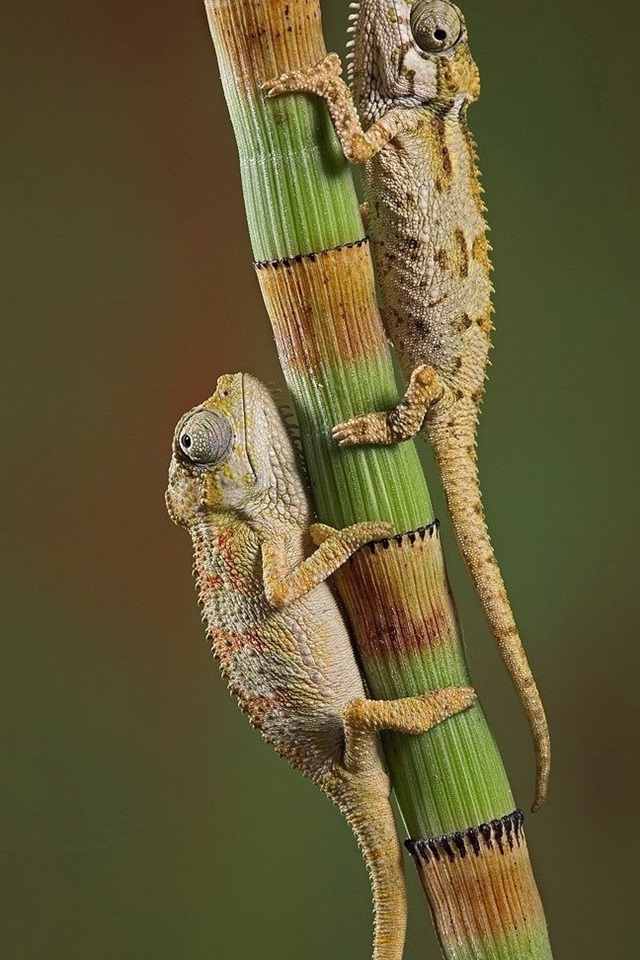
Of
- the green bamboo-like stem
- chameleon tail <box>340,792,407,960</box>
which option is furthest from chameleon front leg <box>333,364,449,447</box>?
chameleon tail <box>340,792,407,960</box>

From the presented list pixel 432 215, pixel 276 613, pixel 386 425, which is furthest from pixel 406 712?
pixel 432 215

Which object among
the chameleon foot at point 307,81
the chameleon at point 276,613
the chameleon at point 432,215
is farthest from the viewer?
the chameleon at point 432,215

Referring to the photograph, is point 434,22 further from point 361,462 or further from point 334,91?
point 361,462

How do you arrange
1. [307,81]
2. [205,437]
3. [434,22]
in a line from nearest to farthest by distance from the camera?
1. [307,81]
2. [205,437]
3. [434,22]

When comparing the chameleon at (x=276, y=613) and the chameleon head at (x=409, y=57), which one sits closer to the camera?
the chameleon at (x=276, y=613)

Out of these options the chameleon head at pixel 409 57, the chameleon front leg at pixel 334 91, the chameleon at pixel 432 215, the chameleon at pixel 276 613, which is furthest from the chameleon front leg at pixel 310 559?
the chameleon head at pixel 409 57

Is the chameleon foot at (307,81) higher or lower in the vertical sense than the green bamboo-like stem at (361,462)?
higher

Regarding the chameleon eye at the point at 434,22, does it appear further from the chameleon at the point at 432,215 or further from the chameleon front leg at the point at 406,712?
the chameleon front leg at the point at 406,712

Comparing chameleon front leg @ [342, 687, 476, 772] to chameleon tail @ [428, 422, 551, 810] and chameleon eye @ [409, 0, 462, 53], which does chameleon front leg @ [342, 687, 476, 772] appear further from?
chameleon eye @ [409, 0, 462, 53]
